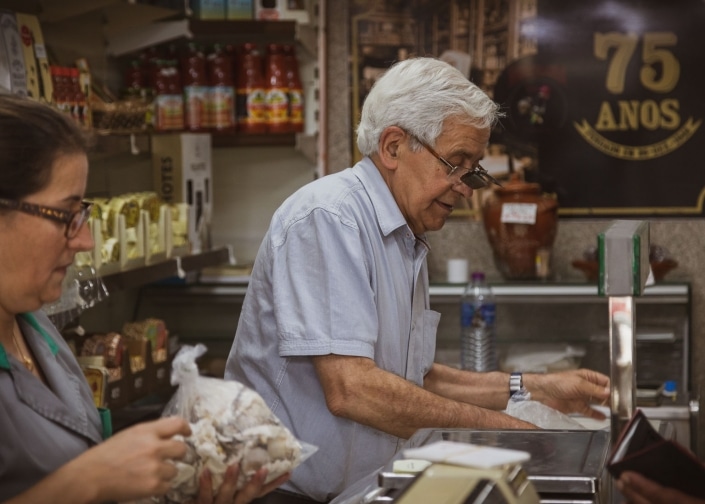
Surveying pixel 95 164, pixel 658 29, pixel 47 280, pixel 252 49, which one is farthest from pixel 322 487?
pixel 658 29

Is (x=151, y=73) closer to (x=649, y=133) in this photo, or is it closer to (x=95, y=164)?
(x=95, y=164)

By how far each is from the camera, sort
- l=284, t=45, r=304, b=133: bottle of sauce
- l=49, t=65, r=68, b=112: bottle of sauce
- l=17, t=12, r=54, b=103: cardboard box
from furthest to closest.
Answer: l=284, t=45, r=304, b=133: bottle of sauce
l=49, t=65, r=68, b=112: bottle of sauce
l=17, t=12, r=54, b=103: cardboard box

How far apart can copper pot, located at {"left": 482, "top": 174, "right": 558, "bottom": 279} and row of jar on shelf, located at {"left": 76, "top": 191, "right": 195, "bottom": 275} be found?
1.27 m

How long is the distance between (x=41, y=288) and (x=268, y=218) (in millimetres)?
3381

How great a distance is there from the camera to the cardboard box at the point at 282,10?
4.55m

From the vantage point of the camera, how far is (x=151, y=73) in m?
4.56

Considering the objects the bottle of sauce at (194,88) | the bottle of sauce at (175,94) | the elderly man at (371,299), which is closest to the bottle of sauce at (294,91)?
the bottle of sauce at (194,88)

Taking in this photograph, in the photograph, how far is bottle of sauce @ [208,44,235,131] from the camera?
14.9 feet

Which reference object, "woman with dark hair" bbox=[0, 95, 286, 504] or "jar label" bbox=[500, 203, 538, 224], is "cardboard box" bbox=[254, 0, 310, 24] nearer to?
"jar label" bbox=[500, 203, 538, 224]

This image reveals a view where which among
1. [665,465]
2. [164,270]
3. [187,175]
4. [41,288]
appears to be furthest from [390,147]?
[187,175]

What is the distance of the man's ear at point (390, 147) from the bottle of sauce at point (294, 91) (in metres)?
2.20

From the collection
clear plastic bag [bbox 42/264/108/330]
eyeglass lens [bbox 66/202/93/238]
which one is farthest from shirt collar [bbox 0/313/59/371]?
clear plastic bag [bbox 42/264/108/330]

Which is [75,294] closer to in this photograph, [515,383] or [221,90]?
[515,383]

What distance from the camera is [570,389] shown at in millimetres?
2480
